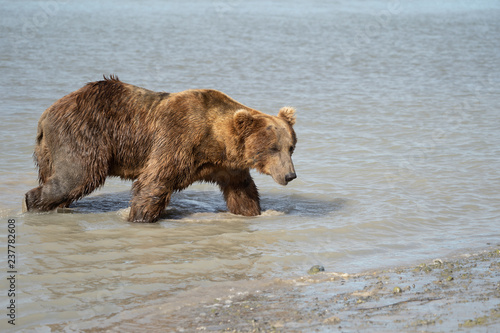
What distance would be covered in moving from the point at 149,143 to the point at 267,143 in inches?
47.5

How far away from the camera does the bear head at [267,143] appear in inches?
273

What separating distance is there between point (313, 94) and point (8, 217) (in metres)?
9.71

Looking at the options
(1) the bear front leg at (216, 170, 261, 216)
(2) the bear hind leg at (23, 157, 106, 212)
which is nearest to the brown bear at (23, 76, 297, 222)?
(2) the bear hind leg at (23, 157, 106, 212)

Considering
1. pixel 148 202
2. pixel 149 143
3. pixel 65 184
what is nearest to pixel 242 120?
pixel 149 143

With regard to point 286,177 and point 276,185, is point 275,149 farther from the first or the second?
point 276,185

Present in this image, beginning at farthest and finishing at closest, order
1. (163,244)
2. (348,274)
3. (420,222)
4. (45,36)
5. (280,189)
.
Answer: (45,36) < (280,189) < (420,222) < (163,244) < (348,274)

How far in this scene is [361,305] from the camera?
15.6 feet

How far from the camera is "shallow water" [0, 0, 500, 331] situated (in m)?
5.84

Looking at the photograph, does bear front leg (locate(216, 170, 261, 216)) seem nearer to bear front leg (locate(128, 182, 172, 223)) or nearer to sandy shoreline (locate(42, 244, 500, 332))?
bear front leg (locate(128, 182, 172, 223))

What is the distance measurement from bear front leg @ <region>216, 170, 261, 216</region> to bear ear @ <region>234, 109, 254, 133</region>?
650 millimetres

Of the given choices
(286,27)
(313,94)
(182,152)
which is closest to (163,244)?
(182,152)

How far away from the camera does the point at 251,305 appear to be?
491 cm

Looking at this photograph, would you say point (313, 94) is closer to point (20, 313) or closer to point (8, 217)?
point (8, 217)

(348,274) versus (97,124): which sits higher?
(97,124)
